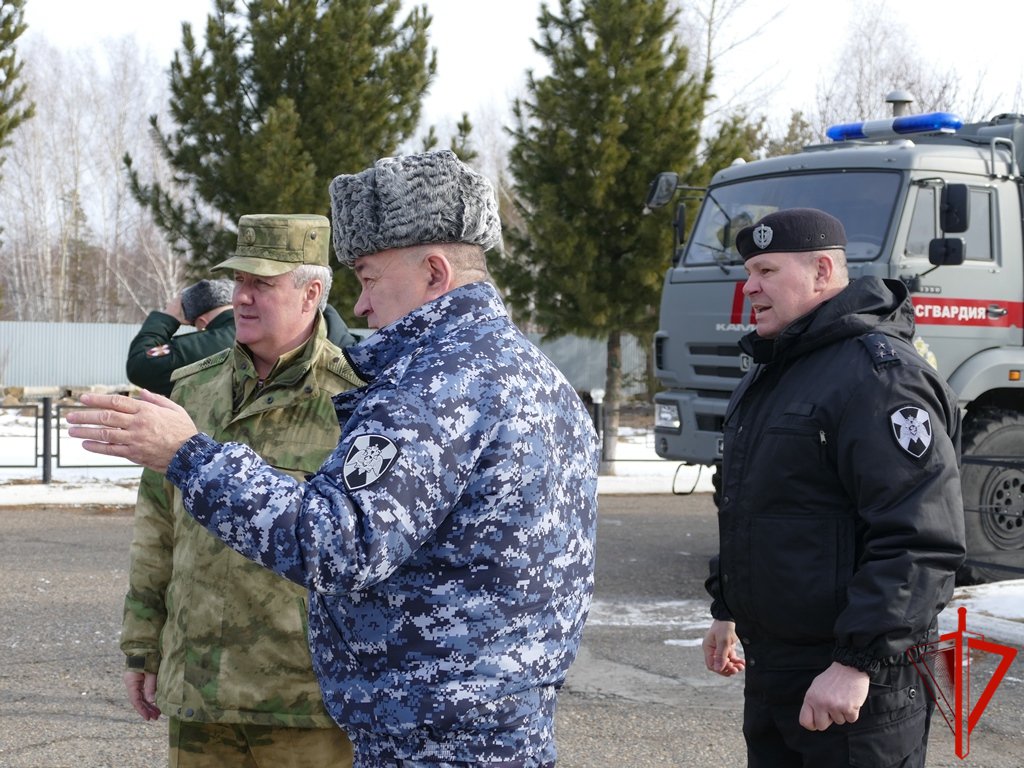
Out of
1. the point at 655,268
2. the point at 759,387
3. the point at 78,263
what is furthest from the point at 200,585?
A: the point at 78,263

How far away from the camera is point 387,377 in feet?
6.28

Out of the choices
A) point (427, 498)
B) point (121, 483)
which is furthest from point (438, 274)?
point (121, 483)

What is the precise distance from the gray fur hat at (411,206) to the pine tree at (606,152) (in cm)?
1321

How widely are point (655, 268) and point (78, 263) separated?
40.7 meters

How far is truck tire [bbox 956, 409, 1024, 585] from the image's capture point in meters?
8.34

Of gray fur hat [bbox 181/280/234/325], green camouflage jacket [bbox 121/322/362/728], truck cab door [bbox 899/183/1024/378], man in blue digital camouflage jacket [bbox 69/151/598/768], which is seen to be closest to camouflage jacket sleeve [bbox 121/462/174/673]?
green camouflage jacket [bbox 121/322/362/728]

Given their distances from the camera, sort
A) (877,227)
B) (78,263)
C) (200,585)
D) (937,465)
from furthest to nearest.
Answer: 1. (78,263)
2. (877,227)
3. (200,585)
4. (937,465)

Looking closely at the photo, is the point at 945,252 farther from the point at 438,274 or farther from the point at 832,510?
the point at 438,274

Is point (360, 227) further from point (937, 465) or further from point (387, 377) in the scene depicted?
point (937, 465)

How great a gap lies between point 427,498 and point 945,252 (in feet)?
22.9

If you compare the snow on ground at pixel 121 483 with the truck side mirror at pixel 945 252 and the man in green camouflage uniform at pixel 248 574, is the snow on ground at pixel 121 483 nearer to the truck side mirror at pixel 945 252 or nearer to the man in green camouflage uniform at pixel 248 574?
the truck side mirror at pixel 945 252

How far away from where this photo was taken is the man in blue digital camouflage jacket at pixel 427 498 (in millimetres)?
1795

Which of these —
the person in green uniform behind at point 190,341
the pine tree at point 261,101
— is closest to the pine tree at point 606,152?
the pine tree at point 261,101

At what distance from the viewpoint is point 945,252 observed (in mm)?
8031
